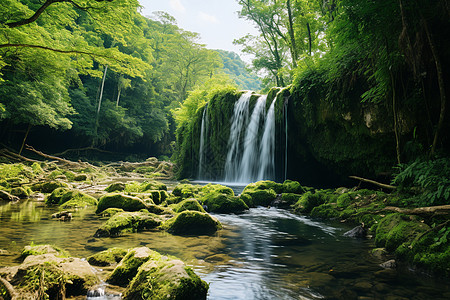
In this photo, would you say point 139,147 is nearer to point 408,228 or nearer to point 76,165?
point 76,165

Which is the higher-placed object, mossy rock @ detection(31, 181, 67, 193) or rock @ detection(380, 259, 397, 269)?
rock @ detection(380, 259, 397, 269)

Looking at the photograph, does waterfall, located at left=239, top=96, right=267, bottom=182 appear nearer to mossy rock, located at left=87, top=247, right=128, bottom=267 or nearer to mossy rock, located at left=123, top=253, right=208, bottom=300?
mossy rock, located at left=87, top=247, right=128, bottom=267

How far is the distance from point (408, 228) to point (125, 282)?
4186 millimetres

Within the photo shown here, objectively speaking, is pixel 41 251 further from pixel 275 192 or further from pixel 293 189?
pixel 293 189

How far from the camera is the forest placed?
304cm

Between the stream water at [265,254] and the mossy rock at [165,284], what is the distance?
0.35m

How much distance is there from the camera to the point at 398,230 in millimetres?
4230

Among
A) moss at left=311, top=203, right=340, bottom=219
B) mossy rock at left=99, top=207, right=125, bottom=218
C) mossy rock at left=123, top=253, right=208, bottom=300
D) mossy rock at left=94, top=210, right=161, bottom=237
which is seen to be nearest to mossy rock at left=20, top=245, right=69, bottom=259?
mossy rock at left=123, top=253, right=208, bottom=300

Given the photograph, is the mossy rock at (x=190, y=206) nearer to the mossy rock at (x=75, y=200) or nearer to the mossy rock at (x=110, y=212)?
the mossy rock at (x=110, y=212)

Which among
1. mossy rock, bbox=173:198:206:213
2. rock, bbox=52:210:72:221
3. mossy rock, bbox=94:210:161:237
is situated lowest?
rock, bbox=52:210:72:221

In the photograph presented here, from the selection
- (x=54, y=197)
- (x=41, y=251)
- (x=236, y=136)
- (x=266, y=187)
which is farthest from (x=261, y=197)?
(x=236, y=136)

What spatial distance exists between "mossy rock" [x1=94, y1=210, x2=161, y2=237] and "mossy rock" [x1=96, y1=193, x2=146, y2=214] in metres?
1.00

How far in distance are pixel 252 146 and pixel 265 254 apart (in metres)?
12.3

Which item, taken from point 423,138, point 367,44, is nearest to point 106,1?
point 367,44
